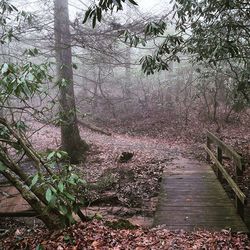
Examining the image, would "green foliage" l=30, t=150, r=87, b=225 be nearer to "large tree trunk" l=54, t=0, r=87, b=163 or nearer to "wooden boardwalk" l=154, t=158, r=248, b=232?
"wooden boardwalk" l=154, t=158, r=248, b=232

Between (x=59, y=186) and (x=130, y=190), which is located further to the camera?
(x=130, y=190)

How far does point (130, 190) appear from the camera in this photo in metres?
8.73

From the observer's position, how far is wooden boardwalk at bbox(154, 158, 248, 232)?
5.61 m

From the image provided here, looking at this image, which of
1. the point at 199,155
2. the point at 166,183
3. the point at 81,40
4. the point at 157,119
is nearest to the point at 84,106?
the point at 157,119

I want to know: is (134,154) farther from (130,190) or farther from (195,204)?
(195,204)

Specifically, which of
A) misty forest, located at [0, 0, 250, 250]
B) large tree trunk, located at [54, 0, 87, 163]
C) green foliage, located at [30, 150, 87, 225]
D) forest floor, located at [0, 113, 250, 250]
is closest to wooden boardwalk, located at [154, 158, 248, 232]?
misty forest, located at [0, 0, 250, 250]

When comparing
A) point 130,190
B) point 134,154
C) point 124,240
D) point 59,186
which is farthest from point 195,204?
point 134,154

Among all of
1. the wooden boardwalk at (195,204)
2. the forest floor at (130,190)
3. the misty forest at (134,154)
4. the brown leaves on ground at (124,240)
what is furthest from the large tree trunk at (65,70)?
the brown leaves on ground at (124,240)

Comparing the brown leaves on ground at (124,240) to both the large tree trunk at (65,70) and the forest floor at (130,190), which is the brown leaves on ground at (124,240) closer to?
the forest floor at (130,190)

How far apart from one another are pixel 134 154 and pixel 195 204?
6.11m

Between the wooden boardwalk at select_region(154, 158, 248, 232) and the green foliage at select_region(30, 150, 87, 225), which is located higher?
the green foliage at select_region(30, 150, 87, 225)

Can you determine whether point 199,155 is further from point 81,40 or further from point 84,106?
point 84,106

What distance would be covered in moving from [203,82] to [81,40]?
8.14 metres

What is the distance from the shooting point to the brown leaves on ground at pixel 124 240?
14.9 ft
